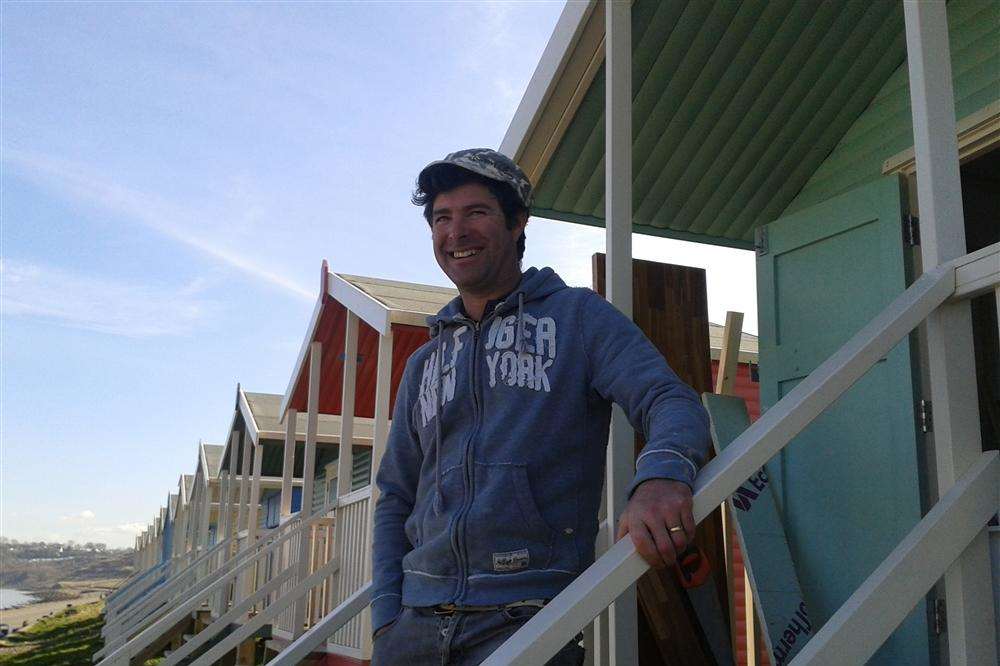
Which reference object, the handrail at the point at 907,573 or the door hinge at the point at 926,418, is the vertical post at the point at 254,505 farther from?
the handrail at the point at 907,573

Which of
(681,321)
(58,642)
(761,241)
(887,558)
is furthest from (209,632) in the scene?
(58,642)

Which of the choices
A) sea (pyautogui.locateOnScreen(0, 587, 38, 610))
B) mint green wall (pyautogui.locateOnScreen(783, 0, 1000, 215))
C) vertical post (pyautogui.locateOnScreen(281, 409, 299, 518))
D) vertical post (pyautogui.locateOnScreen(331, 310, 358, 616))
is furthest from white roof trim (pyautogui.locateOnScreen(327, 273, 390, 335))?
sea (pyautogui.locateOnScreen(0, 587, 38, 610))

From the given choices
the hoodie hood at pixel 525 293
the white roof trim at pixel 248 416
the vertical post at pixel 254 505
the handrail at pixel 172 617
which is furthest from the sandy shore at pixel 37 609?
the hoodie hood at pixel 525 293

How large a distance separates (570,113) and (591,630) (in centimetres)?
264

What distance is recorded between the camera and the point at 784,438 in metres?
1.83

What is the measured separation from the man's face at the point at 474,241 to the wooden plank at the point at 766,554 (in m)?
1.76

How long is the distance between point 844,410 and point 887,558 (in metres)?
2.22

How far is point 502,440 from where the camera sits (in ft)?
6.77

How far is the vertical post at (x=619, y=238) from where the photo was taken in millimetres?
3070

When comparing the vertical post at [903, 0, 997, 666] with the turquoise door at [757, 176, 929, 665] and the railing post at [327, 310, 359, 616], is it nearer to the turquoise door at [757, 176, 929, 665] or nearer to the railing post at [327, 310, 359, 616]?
the turquoise door at [757, 176, 929, 665]

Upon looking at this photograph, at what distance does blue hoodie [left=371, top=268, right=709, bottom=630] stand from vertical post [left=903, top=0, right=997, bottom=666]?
0.68 metres

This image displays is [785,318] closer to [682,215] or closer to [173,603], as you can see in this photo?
[682,215]

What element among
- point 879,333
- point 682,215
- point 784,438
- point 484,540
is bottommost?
point 484,540

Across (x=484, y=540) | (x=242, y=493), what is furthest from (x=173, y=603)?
(x=484, y=540)
